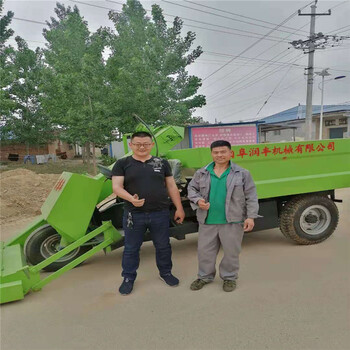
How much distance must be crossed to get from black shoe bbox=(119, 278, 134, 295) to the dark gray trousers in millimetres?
665

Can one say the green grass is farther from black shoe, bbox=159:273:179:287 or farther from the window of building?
the window of building

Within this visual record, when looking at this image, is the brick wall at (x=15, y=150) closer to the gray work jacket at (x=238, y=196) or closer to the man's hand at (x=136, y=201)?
the man's hand at (x=136, y=201)

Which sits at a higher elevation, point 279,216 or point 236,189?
point 236,189

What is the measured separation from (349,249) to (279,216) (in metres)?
0.91

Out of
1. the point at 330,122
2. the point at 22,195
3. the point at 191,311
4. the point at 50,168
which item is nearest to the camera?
the point at 191,311

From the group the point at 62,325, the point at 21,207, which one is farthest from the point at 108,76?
the point at 62,325

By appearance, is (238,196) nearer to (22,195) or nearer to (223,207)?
(223,207)

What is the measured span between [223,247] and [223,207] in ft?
1.31

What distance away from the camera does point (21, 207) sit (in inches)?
253

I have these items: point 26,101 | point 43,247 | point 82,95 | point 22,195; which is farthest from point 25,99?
point 43,247

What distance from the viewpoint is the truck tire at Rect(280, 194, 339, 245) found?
3668 mm

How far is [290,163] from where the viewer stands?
3.57m

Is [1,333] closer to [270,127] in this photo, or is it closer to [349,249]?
[349,249]

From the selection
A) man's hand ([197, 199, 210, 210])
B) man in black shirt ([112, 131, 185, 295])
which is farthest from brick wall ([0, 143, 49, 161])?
man's hand ([197, 199, 210, 210])
